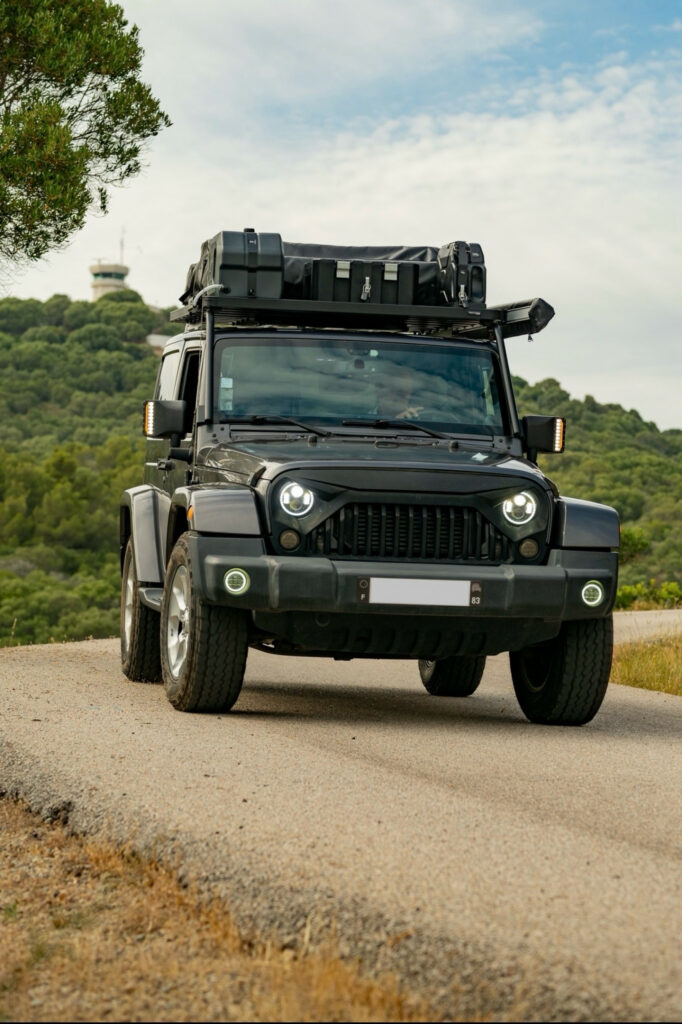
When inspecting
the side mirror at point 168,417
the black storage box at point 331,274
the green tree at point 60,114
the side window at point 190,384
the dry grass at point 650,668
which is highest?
the green tree at point 60,114

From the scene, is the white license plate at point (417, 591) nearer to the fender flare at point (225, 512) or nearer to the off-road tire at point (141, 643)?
the fender flare at point (225, 512)

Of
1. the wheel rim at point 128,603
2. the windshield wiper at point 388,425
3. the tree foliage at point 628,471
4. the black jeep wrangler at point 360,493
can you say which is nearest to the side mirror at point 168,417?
the black jeep wrangler at point 360,493

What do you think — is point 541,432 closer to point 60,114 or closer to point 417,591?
point 417,591

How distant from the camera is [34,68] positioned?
1602 cm

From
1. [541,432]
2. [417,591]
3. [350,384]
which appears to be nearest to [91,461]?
[350,384]

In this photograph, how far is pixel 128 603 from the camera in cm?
1086

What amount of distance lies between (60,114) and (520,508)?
29.6 feet

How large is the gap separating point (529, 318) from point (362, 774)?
12.1 ft

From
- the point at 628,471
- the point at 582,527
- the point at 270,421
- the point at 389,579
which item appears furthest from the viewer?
the point at 628,471

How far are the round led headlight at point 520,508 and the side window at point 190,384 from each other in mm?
2159

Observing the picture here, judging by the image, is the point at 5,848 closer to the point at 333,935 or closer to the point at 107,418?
the point at 333,935

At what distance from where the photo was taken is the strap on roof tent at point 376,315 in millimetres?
8977

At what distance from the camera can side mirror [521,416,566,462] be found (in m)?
8.98

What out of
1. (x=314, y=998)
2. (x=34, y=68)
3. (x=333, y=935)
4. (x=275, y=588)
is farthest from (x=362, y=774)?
(x=34, y=68)
